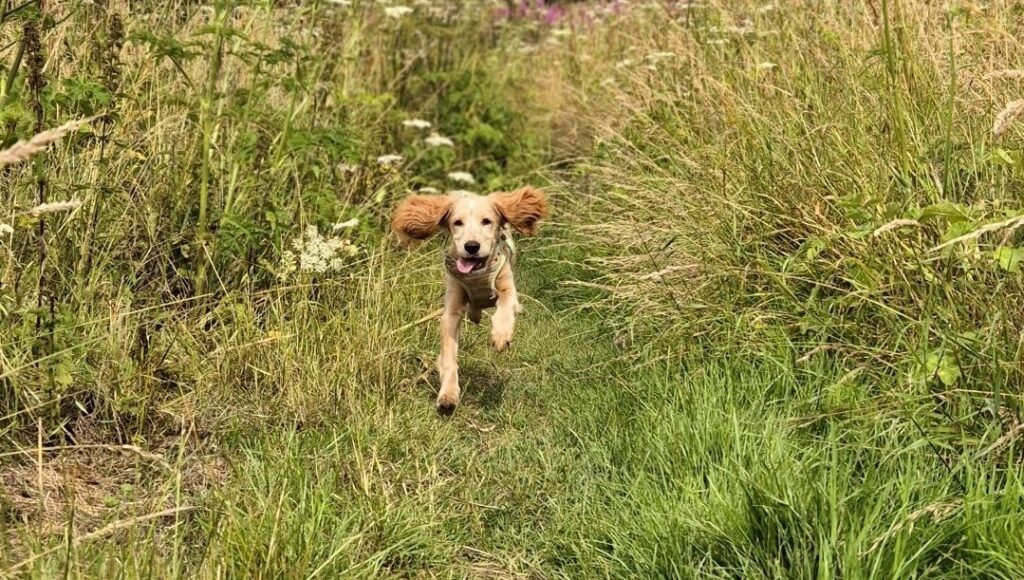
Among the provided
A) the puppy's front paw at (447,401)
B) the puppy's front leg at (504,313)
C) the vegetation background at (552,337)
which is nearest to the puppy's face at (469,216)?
the puppy's front leg at (504,313)

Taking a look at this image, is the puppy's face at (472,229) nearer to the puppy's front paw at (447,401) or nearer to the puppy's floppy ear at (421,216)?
the puppy's floppy ear at (421,216)

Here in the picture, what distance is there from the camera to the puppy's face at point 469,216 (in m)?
4.10

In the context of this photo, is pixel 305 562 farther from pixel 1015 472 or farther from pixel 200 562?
pixel 1015 472

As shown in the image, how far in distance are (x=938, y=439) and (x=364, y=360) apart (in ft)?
5.74

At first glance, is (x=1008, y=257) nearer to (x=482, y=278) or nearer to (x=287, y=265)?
(x=482, y=278)

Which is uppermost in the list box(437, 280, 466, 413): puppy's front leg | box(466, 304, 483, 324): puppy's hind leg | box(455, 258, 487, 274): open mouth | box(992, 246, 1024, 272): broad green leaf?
box(992, 246, 1024, 272): broad green leaf

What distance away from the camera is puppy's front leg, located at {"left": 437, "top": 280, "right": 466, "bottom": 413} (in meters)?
3.60

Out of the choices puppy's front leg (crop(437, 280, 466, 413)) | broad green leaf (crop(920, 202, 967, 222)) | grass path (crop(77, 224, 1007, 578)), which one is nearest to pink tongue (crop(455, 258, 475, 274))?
puppy's front leg (crop(437, 280, 466, 413))

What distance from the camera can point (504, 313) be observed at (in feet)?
12.9

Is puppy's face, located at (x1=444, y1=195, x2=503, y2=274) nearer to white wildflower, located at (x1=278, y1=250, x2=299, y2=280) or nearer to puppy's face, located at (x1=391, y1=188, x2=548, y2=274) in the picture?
puppy's face, located at (x1=391, y1=188, x2=548, y2=274)

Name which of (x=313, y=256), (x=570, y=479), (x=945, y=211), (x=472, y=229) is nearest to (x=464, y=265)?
(x=472, y=229)

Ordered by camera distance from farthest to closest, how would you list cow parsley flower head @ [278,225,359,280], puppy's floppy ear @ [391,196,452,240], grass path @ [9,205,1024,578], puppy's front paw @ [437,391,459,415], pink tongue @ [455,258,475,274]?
puppy's floppy ear @ [391,196,452,240] → pink tongue @ [455,258,475,274] → cow parsley flower head @ [278,225,359,280] → puppy's front paw @ [437,391,459,415] → grass path @ [9,205,1024,578]

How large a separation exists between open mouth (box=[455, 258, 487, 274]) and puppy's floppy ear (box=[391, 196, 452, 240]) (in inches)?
13.9

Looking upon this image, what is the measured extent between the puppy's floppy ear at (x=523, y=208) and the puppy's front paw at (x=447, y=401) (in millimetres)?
998
